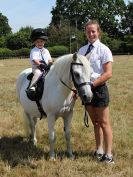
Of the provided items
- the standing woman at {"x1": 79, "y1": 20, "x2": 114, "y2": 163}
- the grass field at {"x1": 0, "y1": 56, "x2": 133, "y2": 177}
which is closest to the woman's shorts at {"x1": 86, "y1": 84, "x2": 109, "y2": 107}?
the standing woman at {"x1": 79, "y1": 20, "x2": 114, "y2": 163}

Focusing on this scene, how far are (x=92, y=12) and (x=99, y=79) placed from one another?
88.8 m

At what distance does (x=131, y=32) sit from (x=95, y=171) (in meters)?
85.7

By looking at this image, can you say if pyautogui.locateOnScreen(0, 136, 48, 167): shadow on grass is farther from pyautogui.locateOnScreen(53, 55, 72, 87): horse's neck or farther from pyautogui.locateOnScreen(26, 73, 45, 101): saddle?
pyautogui.locateOnScreen(53, 55, 72, 87): horse's neck

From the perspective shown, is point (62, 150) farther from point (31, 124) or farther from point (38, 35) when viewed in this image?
point (38, 35)

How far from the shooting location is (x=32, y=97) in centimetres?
678

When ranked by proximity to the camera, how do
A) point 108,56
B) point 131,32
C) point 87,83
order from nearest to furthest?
1. point 87,83
2. point 108,56
3. point 131,32

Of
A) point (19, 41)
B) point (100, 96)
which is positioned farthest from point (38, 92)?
point (19, 41)

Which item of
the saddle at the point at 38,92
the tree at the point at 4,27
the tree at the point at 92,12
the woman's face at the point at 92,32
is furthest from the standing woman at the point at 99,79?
the tree at the point at 4,27

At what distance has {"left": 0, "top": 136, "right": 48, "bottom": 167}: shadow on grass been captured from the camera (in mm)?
6484

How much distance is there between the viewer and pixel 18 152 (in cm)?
702

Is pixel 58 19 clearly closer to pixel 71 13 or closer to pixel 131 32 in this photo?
pixel 71 13

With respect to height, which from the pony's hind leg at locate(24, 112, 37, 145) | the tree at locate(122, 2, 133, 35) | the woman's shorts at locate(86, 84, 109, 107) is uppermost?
the tree at locate(122, 2, 133, 35)

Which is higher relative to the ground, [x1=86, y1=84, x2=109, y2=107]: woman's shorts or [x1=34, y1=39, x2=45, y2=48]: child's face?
[x1=34, y1=39, x2=45, y2=48]: child's face

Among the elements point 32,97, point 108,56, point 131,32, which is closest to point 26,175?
point 32,97
